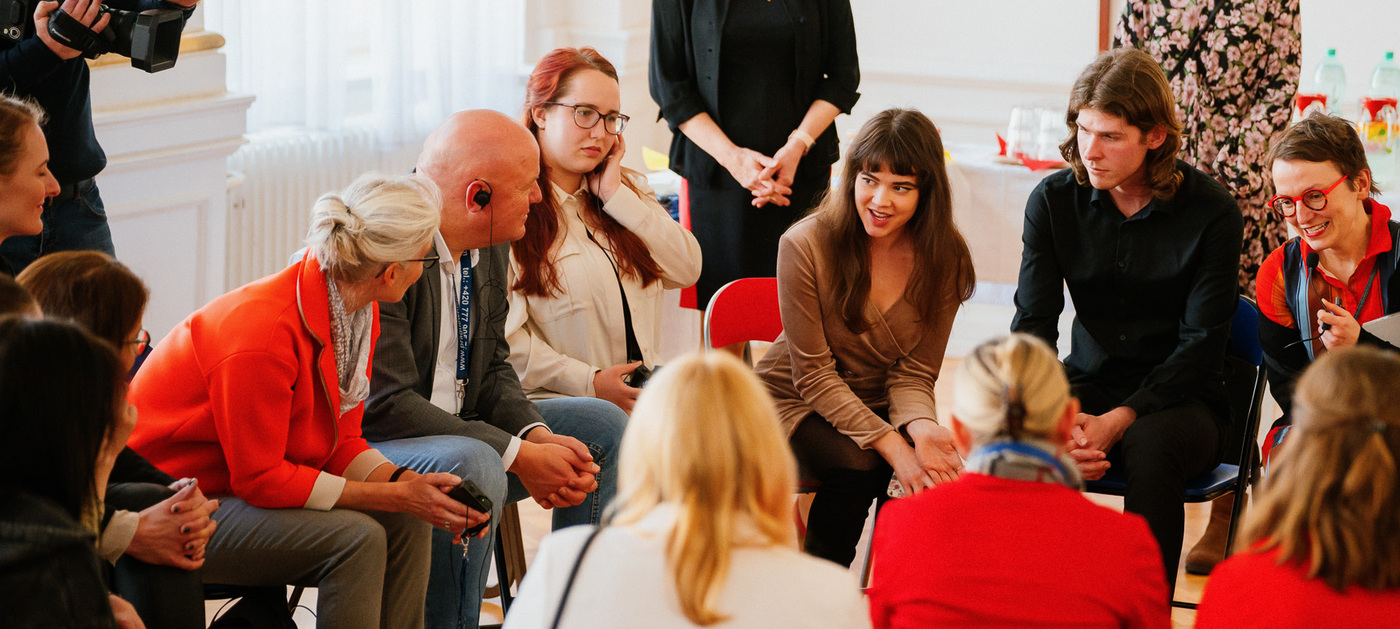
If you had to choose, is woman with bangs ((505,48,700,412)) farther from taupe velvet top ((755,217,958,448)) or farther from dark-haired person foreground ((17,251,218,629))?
dark-haired person foreground ((17,251,218,629))

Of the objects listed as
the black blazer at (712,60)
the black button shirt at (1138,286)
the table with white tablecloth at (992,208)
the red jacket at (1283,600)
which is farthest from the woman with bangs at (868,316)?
the table with white tablecloth at (992,208)

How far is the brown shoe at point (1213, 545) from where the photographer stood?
10.3ft

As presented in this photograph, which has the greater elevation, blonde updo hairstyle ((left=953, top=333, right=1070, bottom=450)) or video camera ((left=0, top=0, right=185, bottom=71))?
video camera ((left=0, top=0, right=185, bottom=71))

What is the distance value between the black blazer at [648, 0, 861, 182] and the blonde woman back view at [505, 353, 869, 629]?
2.27 metres

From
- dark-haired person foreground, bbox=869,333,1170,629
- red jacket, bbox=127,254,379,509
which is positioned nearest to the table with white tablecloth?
red jacket, bbox=127,254,379,509

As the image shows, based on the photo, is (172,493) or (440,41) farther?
(440,41)

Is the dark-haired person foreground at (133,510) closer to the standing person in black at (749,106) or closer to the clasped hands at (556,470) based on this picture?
the clasped hands at (556,470)

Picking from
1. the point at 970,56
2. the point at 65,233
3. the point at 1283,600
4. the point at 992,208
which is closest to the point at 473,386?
the point at 65,233

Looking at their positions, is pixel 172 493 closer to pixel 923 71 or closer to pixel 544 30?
pixel 544 30

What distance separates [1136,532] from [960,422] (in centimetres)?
24

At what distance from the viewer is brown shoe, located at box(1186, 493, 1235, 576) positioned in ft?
10.3

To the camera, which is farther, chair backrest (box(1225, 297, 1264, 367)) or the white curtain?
the white curtain

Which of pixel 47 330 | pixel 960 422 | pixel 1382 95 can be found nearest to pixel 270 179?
pixel 47 330

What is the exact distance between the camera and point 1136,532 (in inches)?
60.2
